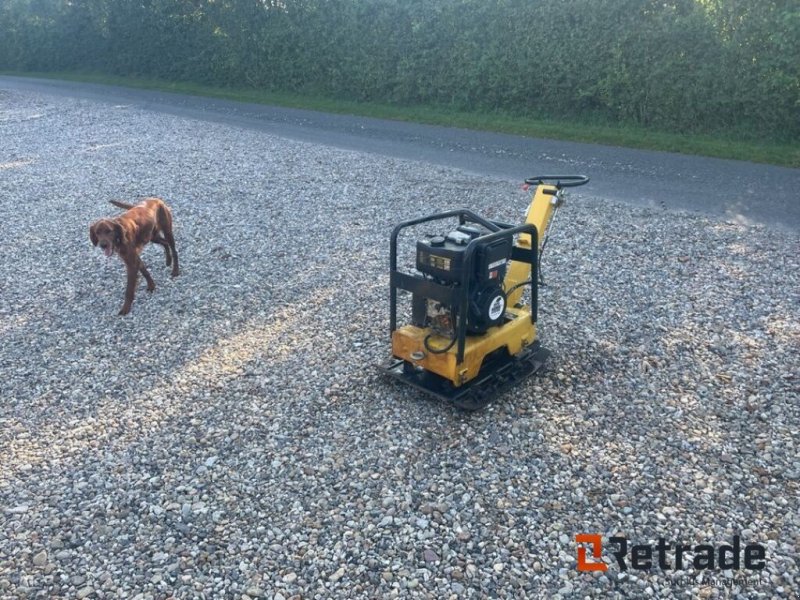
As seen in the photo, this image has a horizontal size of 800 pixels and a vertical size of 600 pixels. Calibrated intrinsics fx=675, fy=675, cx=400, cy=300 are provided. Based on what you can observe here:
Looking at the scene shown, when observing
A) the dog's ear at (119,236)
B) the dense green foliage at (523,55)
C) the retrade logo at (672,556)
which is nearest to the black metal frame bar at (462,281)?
the retrade logo at (672,556)

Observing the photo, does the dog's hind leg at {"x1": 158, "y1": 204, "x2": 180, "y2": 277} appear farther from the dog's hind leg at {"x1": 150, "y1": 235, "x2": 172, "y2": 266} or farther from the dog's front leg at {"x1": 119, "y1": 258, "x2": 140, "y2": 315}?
the dog's front leg at {"x1": 119, "y1": 258, "x2": 140, "y2": 315}

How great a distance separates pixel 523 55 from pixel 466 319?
12.4m

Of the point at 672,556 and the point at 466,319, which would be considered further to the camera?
the point at 466,319

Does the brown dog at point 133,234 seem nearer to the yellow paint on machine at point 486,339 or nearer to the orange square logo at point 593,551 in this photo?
the yellow paint on machine at point 486,339

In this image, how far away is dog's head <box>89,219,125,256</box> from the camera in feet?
20.2

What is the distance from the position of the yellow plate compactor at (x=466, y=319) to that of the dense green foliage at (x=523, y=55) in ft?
31.1

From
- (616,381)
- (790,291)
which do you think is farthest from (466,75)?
(616,381)

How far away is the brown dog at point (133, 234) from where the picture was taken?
6203 millimetres

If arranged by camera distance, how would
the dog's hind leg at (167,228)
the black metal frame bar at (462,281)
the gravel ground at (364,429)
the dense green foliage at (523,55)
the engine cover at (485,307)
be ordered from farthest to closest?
the dense green foliage at (523,55) → the dog's hind leg at (167,228) → the engine cover at (485,307) → the black metal frame bar at (462,281) → the gravel ground at (364,429)

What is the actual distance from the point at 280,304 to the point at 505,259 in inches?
109

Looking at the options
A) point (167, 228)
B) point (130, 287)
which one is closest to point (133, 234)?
point (130, 287)

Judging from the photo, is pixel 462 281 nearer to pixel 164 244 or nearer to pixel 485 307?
pixel 485 307

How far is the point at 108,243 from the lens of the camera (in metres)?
6.22

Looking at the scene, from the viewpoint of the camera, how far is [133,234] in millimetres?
6441
